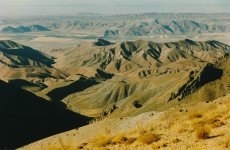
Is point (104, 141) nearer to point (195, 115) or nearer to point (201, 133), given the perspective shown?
point (195, 115)

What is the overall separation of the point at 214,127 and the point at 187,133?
5.76 feet

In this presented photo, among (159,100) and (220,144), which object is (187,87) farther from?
(220,144)

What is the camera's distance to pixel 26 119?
454ft

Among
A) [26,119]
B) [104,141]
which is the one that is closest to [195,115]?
[104,141]

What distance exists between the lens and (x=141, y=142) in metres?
25.3

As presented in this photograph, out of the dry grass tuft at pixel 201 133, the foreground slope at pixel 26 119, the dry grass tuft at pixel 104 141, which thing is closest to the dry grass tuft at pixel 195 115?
the dry grass tuft at pixel 104 141

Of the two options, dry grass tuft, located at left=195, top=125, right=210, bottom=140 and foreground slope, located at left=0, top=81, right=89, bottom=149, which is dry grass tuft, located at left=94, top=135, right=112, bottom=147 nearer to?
dry grass tuft, located at left=195, top=125, right=210, bottom=140

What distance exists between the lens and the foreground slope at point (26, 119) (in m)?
122

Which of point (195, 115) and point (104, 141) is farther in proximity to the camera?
point (195, 115)

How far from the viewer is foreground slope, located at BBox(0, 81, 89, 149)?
12250 centimetres

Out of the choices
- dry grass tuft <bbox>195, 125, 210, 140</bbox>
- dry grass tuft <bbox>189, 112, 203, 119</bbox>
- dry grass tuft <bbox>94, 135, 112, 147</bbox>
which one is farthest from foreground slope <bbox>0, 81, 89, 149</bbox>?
dry grass tuft <bbox>195, 125, 210, 140</bbox>

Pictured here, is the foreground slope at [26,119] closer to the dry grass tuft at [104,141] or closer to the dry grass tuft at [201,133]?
the dry grass tuft at [104,141]

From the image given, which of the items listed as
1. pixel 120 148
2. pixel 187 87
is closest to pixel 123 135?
pixel 120 148

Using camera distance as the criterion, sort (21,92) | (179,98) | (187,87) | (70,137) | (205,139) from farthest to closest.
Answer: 1. (187,87)
2. (179,98)
3. (21,92)
4. (70,137)
5. (205,139)
